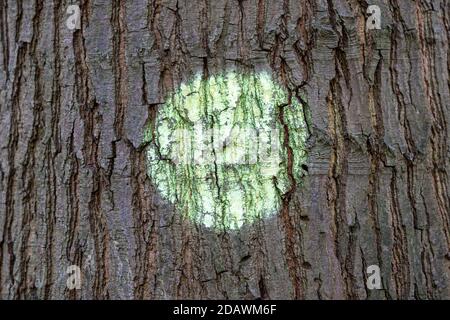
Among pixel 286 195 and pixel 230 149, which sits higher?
pixel 230 149

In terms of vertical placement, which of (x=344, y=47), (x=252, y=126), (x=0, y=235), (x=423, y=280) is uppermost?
(x=344, y=47)

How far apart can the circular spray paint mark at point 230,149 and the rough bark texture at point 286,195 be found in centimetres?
4

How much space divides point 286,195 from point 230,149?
0.24 meters

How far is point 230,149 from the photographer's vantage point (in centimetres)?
187

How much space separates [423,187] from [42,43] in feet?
4.58

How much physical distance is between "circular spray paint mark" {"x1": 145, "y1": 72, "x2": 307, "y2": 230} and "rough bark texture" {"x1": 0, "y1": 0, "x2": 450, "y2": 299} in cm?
4

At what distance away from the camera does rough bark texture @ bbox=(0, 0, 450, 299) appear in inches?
74.2

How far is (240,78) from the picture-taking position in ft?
6.18

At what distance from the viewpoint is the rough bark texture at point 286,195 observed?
1.88m

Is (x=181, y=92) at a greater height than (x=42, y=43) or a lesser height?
lesser

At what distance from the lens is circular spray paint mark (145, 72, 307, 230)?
6.13 ft

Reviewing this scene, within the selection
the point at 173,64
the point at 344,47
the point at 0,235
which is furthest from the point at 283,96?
the point at 0,235

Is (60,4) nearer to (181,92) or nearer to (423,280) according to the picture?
(181,92)

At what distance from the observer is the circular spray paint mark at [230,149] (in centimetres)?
187
